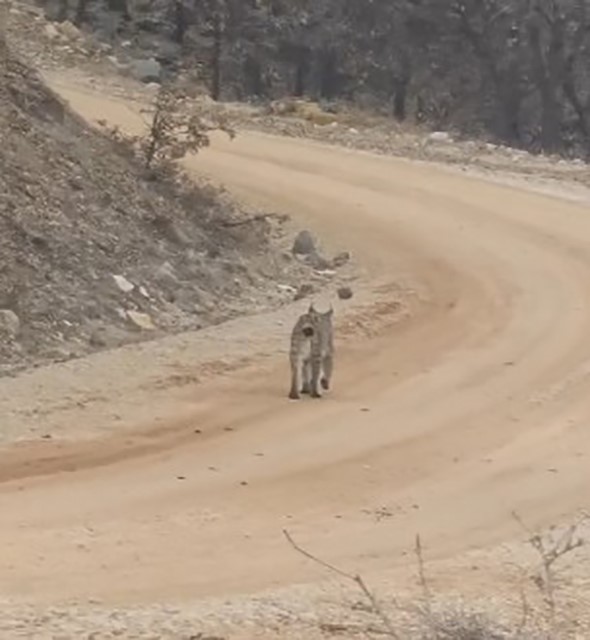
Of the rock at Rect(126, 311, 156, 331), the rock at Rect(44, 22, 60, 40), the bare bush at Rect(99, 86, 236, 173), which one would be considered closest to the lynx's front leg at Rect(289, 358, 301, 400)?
the rock at Rect(126, 311, 156, 331)

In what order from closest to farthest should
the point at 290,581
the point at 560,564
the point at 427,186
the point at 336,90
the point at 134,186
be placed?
the point at 290,581, the point at 560,564, the point at 134,186, the point at 427,186, the point at 336,90

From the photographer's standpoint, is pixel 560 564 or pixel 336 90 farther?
pixel 336 90

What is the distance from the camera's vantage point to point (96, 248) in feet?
54.3

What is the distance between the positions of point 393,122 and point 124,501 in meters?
22.0

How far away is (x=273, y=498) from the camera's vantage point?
10.5 metres

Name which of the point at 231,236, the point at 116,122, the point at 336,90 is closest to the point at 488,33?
the point at 336,90

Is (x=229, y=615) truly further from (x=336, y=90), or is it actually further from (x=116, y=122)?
(x=336, y=90)

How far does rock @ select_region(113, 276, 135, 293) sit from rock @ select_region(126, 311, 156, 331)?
425 millimetres

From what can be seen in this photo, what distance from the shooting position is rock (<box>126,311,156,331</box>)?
15.4 m

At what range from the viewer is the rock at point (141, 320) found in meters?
15.4

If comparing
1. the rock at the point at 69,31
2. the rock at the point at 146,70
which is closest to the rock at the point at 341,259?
the rock at the point at 146,70

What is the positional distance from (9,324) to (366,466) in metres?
4.40

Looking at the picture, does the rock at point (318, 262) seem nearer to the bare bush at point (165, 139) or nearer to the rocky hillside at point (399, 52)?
the bare bush at point (165, 139)

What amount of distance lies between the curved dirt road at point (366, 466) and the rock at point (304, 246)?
24.0 inches
